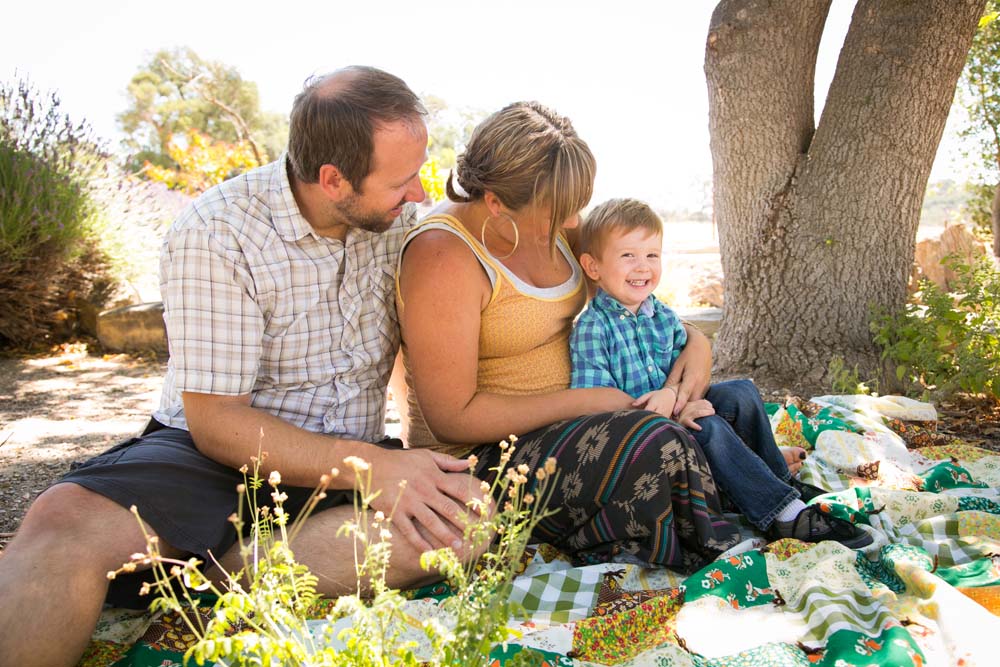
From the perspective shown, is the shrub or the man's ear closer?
the man's ear

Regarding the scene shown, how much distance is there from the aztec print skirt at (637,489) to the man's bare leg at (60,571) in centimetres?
109

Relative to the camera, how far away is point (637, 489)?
2.44 m

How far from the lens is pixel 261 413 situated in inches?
92.2

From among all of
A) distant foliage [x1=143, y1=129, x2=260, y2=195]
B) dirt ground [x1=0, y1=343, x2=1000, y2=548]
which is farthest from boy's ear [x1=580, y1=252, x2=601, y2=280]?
distant foliage [x1=143, y1=129, x2=260, y2=195]

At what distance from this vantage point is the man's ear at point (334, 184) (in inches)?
97.0

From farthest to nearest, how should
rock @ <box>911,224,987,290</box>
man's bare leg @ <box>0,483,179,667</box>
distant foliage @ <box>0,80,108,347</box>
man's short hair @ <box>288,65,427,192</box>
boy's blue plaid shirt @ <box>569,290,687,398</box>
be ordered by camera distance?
rock @ <box>911,224,987,290</box>, distant foliage @ <box>0,80,108,347</box>, boy's blue plaid shirt @ <box>569,290,687,398</box>, man's short hair @ <box>288,65,427,192</box>, man's bare leg @ <box>0,483,179,667</box>

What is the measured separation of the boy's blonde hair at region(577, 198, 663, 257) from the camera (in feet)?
9.60

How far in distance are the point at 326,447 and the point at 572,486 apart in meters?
0.75

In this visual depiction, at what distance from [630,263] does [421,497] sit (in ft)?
3.78

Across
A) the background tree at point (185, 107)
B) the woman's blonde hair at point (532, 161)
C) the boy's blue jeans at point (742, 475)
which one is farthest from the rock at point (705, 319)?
the background tree at point (185, 107)

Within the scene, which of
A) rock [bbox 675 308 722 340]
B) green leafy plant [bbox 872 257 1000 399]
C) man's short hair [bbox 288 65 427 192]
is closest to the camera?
man's short hair [bbox 288 65 427 192]

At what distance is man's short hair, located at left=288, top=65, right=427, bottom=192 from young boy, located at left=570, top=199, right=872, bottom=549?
2.86 feet

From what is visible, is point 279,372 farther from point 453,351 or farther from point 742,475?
point 742,475

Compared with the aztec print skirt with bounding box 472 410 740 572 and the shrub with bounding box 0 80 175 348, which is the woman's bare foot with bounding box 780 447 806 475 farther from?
the shrub with bounding box 0 80 175 348
